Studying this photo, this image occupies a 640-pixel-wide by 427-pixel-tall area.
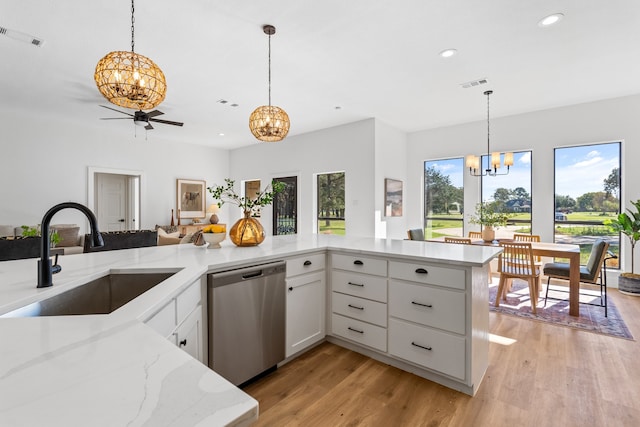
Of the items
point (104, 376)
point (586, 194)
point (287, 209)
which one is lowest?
point (104, 376)

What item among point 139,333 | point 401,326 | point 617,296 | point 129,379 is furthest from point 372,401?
point 617,296

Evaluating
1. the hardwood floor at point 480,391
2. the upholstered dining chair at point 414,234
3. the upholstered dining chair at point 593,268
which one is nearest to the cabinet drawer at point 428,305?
the hardwood floor at point 480,391

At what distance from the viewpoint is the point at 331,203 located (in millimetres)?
6438

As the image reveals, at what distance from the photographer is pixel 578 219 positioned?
4.90m

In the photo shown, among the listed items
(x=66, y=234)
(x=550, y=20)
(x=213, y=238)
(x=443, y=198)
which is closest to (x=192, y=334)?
(x=213, y=238)

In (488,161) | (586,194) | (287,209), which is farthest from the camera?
(287,209)

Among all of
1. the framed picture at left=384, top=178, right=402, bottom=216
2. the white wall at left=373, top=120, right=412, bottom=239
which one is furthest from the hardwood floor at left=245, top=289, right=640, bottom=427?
the framed picture at left=384, top=178, right=402, bottom=216

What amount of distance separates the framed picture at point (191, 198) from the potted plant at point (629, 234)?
7932 millimetres

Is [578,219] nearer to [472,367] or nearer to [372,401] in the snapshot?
[472,367]

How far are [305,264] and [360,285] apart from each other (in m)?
0.47

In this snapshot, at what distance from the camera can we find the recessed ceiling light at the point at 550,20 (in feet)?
8.46

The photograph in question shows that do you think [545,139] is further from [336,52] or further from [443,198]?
[336,52]

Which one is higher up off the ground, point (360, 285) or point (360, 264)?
point (360, 264)

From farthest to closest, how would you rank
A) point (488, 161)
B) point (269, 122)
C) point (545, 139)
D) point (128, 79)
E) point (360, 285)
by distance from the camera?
point (488, 161) → point (545, 139) → point (269, 122) → point (360, 285) → point (128, 79)
